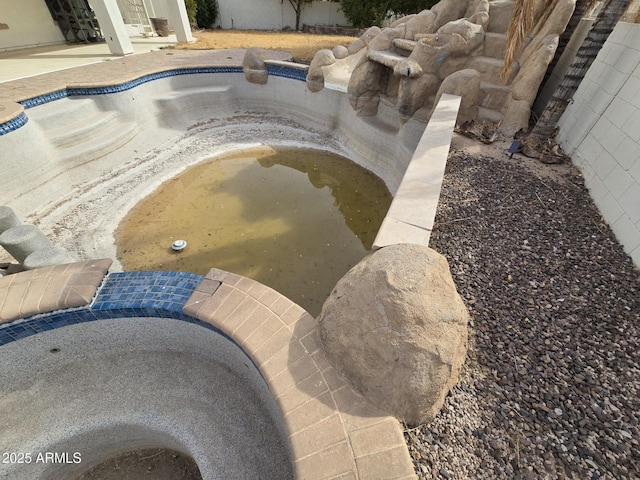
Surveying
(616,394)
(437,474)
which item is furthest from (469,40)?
(437,474)

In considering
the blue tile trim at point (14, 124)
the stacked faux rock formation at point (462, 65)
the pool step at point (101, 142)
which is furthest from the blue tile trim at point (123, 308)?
the stacked faux rock formation at point (462, 65)

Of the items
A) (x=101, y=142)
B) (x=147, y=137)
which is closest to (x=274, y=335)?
(x=101, y=142)

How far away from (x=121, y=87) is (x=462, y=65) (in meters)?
9.72

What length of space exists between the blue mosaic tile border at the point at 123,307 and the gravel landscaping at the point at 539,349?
236cm

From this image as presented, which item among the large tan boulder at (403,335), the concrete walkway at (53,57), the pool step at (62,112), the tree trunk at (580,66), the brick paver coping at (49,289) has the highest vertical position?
the tree trunk at (580,66)

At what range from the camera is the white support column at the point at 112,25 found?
35.5 ft

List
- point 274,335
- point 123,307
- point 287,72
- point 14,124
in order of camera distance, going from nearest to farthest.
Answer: point 274,335
point 123,307
point 14,124
point 287,72

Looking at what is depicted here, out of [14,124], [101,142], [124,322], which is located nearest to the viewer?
[124,322]

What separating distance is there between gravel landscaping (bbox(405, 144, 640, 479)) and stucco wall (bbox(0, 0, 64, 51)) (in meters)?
18.1

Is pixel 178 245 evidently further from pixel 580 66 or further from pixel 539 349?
pixel 580 66

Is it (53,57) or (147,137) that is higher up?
(53,57)

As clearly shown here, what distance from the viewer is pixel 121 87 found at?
28.1 feet

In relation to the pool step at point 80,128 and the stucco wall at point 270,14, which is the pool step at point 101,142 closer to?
the pool step at point 80,128

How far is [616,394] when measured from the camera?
2141 millimetres
